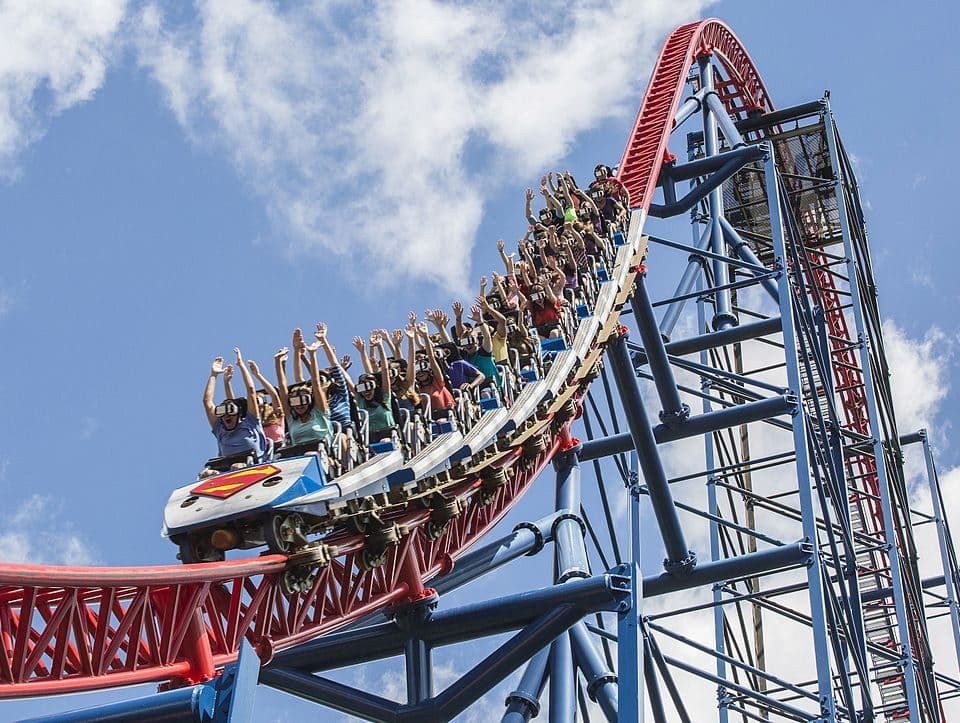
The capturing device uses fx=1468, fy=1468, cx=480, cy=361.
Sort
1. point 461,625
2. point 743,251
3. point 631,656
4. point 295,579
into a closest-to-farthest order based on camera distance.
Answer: point 295,579 < point 631,656 < point 461,625 < point 743,251

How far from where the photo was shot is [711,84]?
15102 millimetres

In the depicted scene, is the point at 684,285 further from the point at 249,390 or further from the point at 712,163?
the point at 249,390

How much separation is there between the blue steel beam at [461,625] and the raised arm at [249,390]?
59.1 inches

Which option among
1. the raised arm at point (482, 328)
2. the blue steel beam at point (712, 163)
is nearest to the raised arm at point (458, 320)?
the raised arm at point (482, 328)

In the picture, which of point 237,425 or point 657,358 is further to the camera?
point 657,358

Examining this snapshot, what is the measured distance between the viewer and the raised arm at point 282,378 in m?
6.78

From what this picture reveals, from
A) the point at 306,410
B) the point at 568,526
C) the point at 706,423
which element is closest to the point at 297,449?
the point at 306,410

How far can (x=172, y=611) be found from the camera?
5.41 m

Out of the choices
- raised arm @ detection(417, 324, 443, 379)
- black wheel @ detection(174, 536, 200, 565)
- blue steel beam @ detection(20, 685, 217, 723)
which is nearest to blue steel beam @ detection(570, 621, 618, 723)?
raised arm @ detection(417, 324, 443, 379)

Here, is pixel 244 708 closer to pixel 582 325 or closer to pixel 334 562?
pixel 334 562

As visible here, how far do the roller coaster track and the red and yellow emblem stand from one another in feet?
1.05

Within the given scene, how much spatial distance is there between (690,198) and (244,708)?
27.7 feet

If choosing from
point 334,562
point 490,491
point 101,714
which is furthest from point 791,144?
point 101,714

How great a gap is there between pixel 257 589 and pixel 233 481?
459 millimetres
